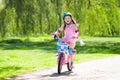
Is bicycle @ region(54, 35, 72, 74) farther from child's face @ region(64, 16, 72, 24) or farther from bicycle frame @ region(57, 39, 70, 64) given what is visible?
child's face @ region(64, 16, 72, 24)

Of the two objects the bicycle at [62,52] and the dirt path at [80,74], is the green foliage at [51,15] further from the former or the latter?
the dirt path at [80,74]

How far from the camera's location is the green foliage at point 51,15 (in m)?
14.1

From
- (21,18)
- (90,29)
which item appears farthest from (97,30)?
(21,18)

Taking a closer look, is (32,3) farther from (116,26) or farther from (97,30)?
(116,26)

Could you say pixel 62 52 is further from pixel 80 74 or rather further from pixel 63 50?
pixel 80 74

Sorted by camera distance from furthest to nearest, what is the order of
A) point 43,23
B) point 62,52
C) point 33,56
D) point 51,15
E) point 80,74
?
point 51,15, point 33,56, point 43,23, point 62,52, point 80,74

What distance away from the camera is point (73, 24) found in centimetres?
1016

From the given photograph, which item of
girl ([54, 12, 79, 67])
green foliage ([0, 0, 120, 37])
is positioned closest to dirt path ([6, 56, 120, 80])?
girl ([54, 12, 79, 67])

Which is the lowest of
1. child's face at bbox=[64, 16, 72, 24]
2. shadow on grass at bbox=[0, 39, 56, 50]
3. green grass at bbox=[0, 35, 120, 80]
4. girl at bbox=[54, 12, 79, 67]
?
shadow on grass at bbox=[0, 39, 56, 50]

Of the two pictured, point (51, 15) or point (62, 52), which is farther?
point (51, 15)

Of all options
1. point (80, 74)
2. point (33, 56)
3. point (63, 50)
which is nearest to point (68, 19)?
point (63, 50)

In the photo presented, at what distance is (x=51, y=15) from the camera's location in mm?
19109

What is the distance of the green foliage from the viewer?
14.1 m

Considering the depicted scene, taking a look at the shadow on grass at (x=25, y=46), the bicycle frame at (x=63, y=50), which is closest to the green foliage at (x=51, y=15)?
the shadow on grass at (x=25, y=46)
